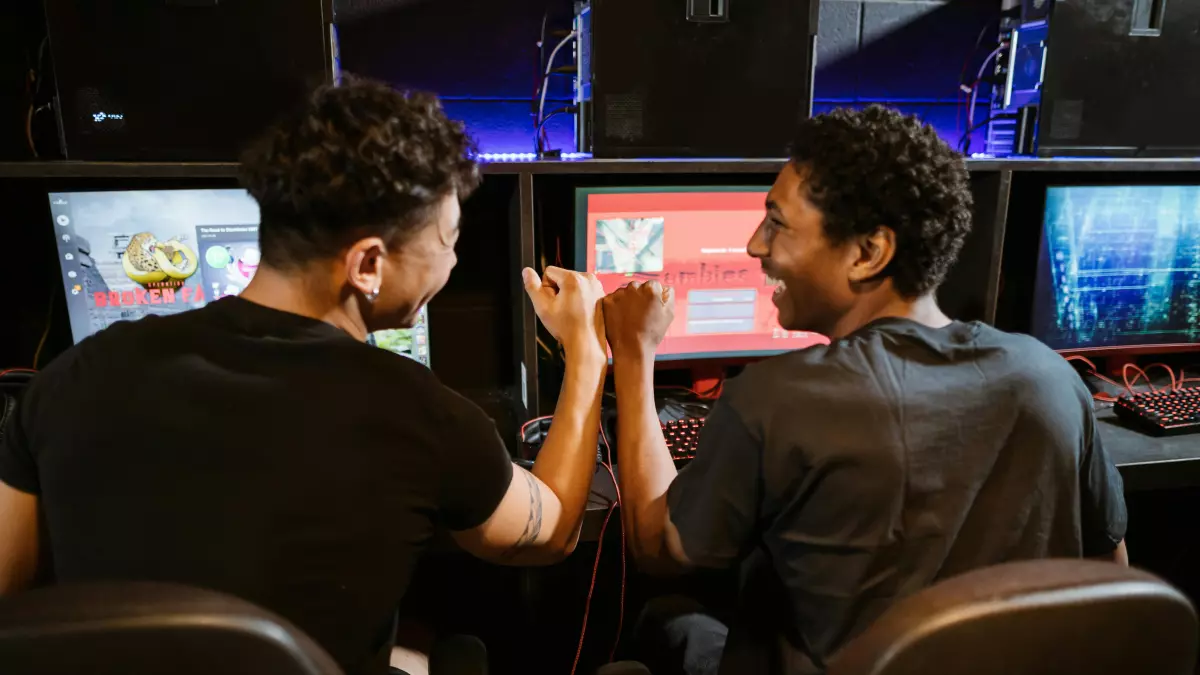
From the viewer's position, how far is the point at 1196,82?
1.70 m

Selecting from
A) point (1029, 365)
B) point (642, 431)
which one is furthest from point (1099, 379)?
point (642, 431)

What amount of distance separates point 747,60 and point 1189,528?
1.75 meters

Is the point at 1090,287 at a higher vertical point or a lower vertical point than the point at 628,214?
lower

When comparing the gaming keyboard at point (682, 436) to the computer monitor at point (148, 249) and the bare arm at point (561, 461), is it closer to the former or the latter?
the bare arm at point (561, 461)

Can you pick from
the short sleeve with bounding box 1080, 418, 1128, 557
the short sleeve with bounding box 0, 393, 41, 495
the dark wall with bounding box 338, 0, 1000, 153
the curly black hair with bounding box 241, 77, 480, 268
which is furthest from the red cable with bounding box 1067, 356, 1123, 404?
the short sleeve with bounding box 0, 393, 41, 495

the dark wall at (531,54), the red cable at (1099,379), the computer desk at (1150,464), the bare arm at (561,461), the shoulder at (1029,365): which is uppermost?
the dark wall at (531,54)

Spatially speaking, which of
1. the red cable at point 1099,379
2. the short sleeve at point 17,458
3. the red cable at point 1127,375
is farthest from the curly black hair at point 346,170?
the red cable at point 1127,375

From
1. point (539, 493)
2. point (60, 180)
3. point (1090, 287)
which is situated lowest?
point (539, 493)

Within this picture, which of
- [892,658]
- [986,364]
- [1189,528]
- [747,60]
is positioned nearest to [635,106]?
[747,60]

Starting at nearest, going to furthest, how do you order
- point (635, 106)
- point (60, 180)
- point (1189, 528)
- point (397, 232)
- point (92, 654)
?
point (92, 654) < point (397, 232) < point (635, 106) < point (60, 180) < point (1189, 528)

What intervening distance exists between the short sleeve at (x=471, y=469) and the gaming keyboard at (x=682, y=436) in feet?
1.75

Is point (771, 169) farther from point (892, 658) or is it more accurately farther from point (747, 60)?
point (892, 658)

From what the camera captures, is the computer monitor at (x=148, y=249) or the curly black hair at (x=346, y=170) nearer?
the curly black hair at (x=346, y=170)

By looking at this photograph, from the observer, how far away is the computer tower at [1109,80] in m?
1.64
